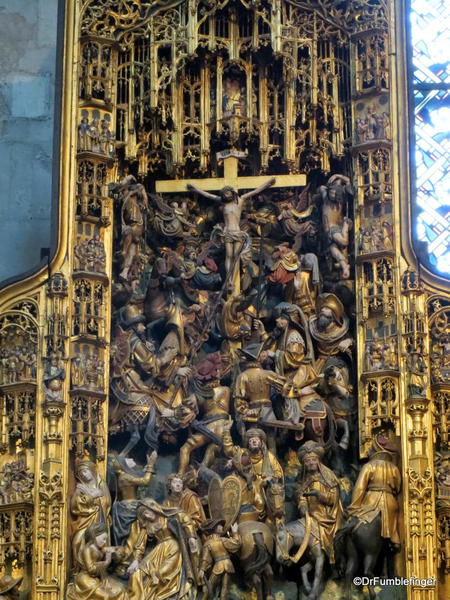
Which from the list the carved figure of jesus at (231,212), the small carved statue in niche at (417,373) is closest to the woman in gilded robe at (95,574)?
the carved figure of jesus at (231,212)

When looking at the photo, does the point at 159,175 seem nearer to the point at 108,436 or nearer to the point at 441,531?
the point at 108,436

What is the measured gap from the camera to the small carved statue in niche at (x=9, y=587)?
16.4 meters

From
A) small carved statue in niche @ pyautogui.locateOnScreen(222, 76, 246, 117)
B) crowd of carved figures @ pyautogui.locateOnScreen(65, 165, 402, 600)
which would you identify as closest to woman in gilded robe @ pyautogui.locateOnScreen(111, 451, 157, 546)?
crowd of carved figures @ pyautogui.locateOnScreen(65, 165, 402, 600)

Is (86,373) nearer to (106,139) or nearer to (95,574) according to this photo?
(95,574)

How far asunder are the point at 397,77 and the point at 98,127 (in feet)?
8.30

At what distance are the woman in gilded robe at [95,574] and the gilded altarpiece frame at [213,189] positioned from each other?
5.9 inches

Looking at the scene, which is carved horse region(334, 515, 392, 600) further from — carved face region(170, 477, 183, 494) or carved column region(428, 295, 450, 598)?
carved face region(170, 477, 183, 494)

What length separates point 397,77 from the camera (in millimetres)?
17703

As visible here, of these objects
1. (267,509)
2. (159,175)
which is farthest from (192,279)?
(267,509)

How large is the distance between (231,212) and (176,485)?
2486 mm

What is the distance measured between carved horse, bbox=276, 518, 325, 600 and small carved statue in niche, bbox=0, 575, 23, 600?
203 centimetres

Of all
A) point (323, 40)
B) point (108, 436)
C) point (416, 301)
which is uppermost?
point (323, 40)

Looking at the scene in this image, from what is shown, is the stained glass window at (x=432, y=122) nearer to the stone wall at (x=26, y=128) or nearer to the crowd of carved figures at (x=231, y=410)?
the crowd of carved figures at (x=231, y=410)

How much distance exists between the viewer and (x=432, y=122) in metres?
19.4
